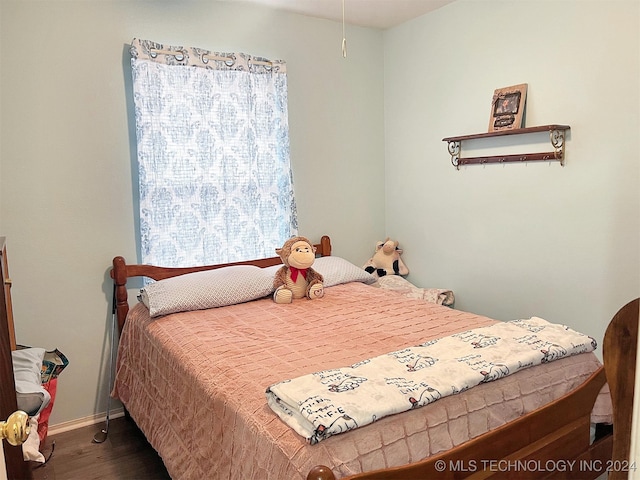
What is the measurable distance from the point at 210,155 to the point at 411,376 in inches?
77.6

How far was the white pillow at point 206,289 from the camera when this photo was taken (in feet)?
8.42

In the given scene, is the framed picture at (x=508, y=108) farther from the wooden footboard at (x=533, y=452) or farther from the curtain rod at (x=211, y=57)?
the wooden footboard at (x=533, y=452)

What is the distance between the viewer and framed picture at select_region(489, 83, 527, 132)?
109 inches

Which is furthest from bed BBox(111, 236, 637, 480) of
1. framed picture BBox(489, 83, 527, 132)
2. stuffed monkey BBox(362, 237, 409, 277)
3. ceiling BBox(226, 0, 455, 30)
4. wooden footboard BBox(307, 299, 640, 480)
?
ceiling BBox(226, 0, 455, 30)

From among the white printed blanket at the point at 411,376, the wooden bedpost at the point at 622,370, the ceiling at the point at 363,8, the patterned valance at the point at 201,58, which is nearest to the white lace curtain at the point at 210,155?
the patterned valance at the point at 201,58

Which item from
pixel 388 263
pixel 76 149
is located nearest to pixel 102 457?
pixel 76 149

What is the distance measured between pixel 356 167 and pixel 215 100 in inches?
46.5

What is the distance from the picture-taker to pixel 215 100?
3.02 metres

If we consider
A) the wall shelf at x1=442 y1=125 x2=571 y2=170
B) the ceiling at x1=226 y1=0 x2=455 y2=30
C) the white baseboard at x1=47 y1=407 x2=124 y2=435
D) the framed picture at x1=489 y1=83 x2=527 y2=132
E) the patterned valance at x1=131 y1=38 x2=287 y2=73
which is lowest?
the white baseboard at x1=47 y1=407 x2=124 y2=435

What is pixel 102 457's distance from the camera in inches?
98.3

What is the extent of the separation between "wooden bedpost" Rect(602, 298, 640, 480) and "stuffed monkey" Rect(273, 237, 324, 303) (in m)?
2.21

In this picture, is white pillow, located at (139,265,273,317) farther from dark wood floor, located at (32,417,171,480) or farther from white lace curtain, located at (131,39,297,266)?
dark wood floor, located at (32,417,171,480)

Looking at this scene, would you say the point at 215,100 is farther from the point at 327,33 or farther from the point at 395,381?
the point at 395,381

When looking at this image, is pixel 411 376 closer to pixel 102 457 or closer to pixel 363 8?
pixel 102 457
